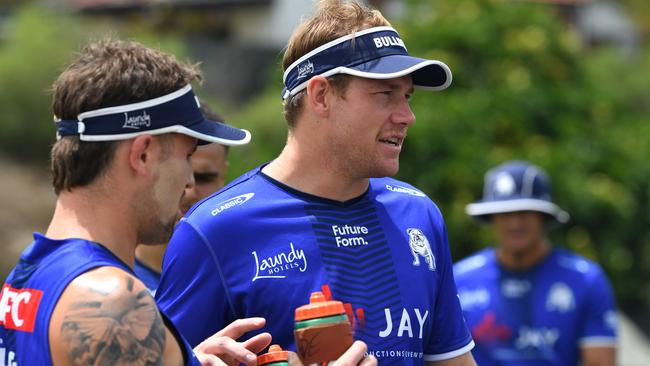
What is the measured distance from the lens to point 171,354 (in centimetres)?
285

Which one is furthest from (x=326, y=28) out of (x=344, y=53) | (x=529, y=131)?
(x=529, y=131)

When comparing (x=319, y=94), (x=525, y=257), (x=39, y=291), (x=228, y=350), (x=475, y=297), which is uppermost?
(x=319, y=94)

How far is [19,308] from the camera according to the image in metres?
2.83

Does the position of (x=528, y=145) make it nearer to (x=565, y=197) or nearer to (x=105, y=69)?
(x=565, y=197)

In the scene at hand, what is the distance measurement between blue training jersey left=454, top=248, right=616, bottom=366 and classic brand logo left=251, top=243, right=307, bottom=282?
10.4 feet

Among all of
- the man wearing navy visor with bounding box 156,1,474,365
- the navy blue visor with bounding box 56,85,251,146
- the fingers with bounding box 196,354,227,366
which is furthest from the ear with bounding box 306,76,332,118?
the fingers with bounding box 196,354,227,366

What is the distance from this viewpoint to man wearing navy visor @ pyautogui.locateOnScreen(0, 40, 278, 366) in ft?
8.86

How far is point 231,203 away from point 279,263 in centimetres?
28

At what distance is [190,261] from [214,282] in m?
0.11

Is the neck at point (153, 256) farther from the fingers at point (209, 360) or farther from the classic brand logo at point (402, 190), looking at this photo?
the fingers at point (209, 360)

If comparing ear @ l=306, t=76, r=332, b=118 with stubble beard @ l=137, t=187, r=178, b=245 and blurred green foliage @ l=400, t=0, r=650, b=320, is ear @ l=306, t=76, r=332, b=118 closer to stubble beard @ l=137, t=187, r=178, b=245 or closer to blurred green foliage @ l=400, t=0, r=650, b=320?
stubble beard @ l=137, t=187, r=178, b=245

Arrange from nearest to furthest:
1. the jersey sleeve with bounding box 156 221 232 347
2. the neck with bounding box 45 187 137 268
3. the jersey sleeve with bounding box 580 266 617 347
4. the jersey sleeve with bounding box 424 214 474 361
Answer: the neck with bounding box 45 187 137 268 < the jersey sleeve with bounding box 156 221 232 347 < the jersey sleeve with bounding box 424 214 474 361 < the jersey sleeve with bounding box 580 266 617 347

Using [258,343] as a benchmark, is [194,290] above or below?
above

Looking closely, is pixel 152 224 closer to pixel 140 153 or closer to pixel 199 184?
pixel 140 153
